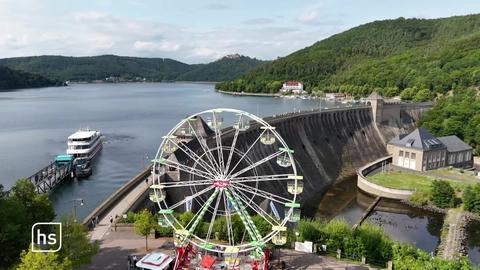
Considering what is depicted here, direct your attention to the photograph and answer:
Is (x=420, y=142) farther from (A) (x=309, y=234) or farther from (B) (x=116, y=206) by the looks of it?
(B) (x=116, y=206)

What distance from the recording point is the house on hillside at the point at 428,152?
8269cm

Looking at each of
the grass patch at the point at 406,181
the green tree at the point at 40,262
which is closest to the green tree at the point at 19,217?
the green tree at the point at 40,262

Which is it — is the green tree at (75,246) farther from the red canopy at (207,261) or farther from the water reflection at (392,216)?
the water reflection at (392,216)

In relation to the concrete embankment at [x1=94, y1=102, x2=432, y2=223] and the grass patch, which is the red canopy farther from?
the grass patch

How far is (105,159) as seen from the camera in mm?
94875

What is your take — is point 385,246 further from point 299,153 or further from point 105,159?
point 105,159

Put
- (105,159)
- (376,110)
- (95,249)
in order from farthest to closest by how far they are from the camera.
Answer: (376,110) → (105,159) → (95,249)

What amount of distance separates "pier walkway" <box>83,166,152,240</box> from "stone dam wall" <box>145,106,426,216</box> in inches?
322

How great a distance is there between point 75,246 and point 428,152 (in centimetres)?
6954

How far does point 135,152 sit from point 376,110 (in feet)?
192

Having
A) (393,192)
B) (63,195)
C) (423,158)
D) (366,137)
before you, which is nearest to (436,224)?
(393,192)

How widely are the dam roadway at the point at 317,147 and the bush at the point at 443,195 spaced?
17.1 meters

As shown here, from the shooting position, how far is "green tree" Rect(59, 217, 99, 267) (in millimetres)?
29430

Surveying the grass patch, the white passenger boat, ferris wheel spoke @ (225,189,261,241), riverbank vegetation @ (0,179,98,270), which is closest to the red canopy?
ferris wheel spoke @ (225,189,261,241)
